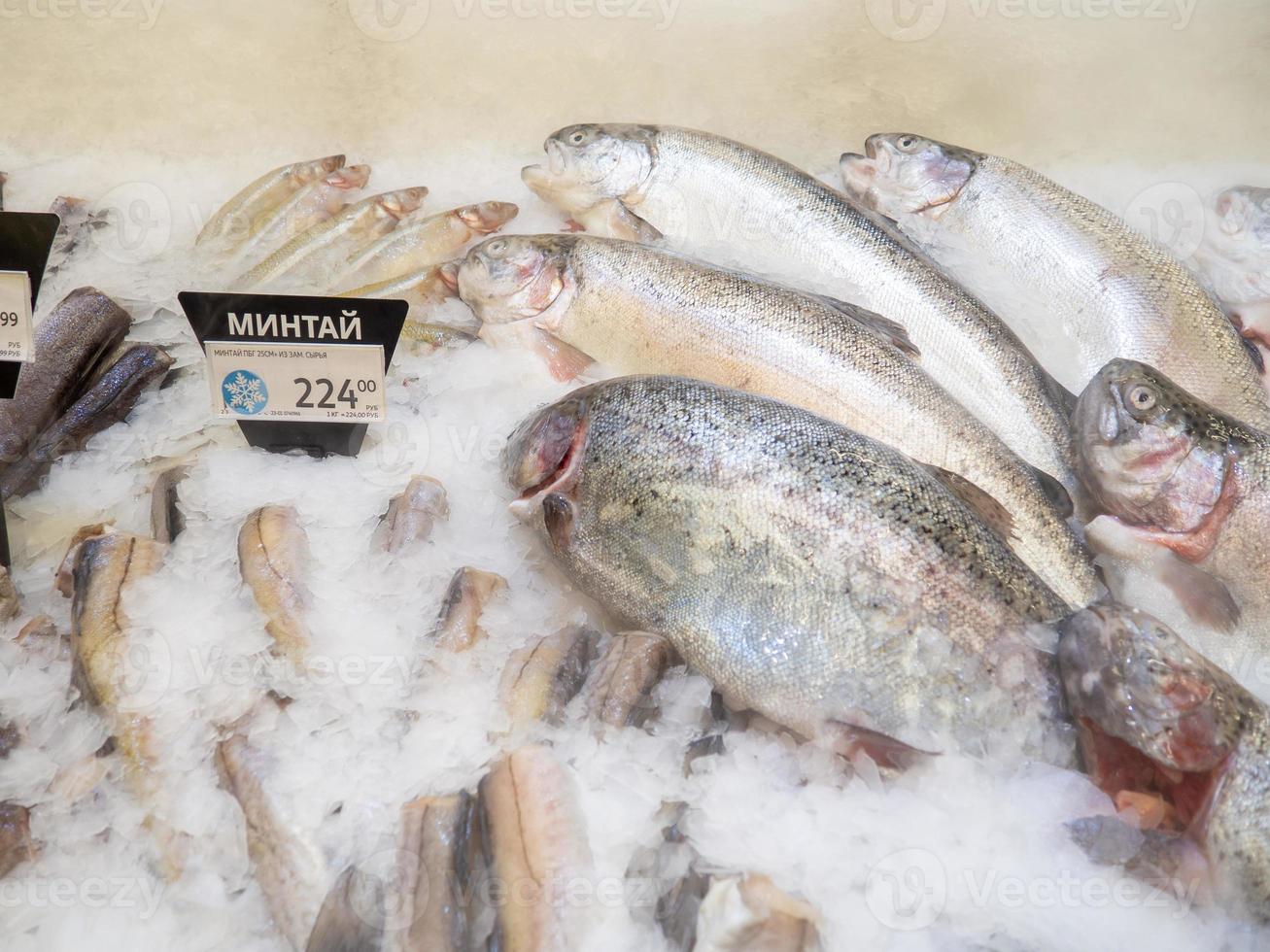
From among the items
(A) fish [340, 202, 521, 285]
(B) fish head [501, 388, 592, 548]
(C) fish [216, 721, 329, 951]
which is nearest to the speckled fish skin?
(B) fish head [501, 388, 592, 548]

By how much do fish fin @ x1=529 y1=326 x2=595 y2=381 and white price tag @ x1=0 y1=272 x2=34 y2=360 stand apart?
107 centimetres

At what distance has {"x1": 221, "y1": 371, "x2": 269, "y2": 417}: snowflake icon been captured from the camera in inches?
70.4

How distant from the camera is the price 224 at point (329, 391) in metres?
1.80

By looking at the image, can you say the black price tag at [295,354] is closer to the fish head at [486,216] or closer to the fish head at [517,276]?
the fish head at [517,276]

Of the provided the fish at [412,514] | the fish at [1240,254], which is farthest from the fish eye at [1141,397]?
the fish at [412,514]

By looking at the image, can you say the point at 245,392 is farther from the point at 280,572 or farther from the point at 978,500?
the point at 978,500

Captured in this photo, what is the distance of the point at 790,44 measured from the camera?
3.14 m

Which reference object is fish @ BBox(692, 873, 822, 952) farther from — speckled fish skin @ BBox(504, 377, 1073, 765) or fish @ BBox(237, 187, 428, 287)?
fish @ BBox(237, 187, 428, 287)

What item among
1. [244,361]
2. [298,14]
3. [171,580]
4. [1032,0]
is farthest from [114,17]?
[1032,0]

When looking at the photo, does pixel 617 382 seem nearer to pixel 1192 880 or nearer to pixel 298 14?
pixel 1192 880

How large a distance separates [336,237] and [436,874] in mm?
1934

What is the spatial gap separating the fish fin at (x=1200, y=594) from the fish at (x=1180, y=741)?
0.37m

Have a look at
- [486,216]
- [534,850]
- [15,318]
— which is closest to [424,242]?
[486,216]

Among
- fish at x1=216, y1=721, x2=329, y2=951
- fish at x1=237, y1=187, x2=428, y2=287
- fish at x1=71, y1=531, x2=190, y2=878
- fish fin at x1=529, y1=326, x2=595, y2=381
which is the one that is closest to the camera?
fish at x1=216, y1=721, x2=329, y2=951
